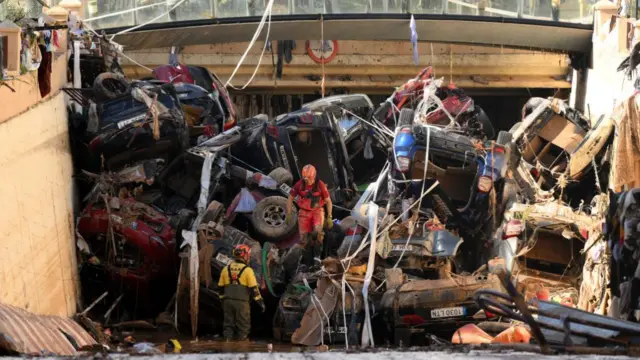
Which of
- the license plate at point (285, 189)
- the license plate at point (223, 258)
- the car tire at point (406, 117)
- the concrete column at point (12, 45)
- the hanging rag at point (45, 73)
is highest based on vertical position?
the concrete column at point (12, 45)

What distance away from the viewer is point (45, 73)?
21.5 m

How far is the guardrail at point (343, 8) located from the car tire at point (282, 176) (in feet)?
33.8

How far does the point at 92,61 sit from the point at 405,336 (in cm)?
905

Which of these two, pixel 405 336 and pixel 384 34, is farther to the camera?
pixel 384 34

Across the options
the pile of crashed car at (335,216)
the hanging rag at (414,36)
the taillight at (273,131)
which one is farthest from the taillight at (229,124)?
the hanging rag at (414,36)

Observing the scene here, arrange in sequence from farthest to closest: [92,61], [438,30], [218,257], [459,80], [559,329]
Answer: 1. [459,80]
2. [438,30]
3. [92,61]
4. [218,257]
5. [559,329]

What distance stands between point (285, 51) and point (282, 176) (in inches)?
547

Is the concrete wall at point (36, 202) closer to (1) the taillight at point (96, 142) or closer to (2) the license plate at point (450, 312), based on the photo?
(1) the taillight at point (96, 142)

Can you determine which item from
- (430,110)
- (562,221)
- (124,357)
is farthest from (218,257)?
(124,357)

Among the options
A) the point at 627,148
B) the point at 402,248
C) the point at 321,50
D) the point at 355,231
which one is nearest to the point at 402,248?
the point at 402,248

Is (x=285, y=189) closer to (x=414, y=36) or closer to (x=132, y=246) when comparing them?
(x=132, y=246)

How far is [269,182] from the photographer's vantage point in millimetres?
22531

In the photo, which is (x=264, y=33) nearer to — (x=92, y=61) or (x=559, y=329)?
(x=92, y=61)

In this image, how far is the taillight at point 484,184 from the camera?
22125 millimetres
